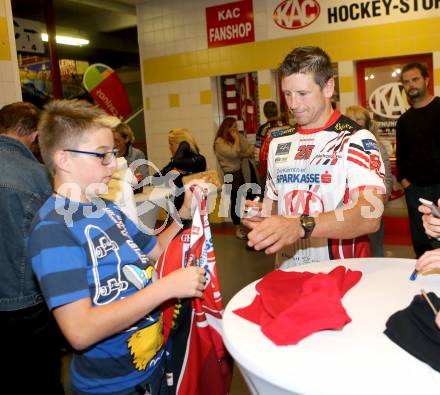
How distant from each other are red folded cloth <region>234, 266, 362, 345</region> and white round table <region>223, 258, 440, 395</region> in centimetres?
2

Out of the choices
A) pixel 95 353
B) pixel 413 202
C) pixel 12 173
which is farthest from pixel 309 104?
pixel 413 202

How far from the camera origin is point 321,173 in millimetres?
1931

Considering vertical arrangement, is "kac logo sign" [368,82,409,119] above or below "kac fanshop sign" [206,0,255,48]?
below

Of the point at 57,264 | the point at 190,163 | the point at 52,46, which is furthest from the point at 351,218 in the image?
the point at 52,46

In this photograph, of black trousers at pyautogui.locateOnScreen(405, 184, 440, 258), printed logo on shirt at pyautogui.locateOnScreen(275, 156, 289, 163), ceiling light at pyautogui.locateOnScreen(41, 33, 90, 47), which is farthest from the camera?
ceiling light at pyautogui.locateOnScreen(41, 33, 90, 47)

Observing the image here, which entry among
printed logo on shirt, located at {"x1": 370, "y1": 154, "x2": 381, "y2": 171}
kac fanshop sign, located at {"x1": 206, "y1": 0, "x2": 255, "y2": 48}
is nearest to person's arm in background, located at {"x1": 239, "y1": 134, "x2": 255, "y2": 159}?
kac fanshop sign, located at {"x1": 206, "y1": 0, "x2": 255, "y2": 48}

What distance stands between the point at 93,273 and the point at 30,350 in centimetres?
123

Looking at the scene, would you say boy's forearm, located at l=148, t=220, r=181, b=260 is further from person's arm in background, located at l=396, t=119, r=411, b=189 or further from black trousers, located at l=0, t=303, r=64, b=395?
person's arm in background, located at l=396, t=119, r=411, b=189

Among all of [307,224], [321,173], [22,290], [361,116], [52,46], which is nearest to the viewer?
[307,224]

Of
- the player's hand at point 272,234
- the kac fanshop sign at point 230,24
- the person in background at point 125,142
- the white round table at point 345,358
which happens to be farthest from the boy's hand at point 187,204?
the kac fanshop sign at point 230,24

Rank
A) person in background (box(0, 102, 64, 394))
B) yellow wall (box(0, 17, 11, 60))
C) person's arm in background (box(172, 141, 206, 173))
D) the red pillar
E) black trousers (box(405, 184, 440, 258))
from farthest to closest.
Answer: the red pillar → yellow wall (box(0, 17, 11, 60)) → black trousers (box(405, 184, 440, 258)) → person's arm in background (box(172, 141, 206, 173)) → person in background (box(0, 102, 64, 394))

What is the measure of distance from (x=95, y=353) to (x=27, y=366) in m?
1.14

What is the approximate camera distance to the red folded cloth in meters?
1.22

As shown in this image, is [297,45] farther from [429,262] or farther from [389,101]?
[429,262]
